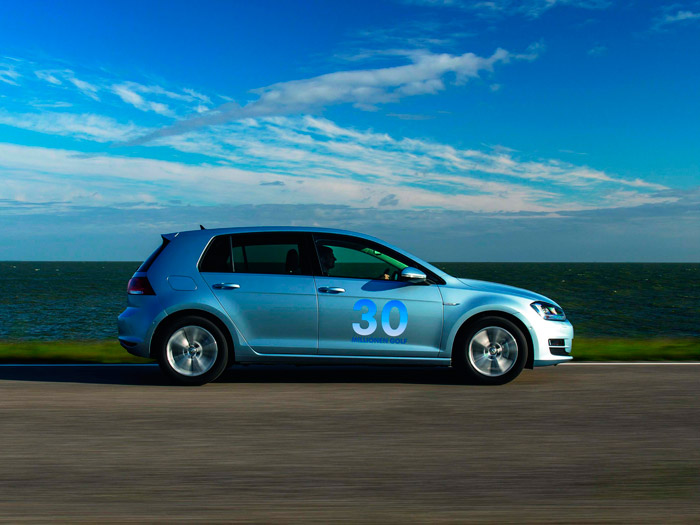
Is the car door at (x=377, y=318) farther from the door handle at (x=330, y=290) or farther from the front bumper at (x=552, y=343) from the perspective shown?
the front bumper at (x=552, y=343)

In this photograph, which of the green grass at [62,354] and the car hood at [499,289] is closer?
the car hood at [499,289]

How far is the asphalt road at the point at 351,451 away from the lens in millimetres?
3893

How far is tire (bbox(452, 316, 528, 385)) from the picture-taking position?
26.1 feet

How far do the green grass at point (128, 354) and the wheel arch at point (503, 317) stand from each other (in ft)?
8.99

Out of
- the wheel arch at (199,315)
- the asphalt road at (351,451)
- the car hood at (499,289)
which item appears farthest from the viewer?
the car hood at (499,289)

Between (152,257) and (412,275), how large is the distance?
2947mm

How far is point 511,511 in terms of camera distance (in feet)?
12.6

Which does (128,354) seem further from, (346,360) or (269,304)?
(346,360)

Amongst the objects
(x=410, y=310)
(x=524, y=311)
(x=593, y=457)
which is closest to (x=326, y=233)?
(x=410, y=310)

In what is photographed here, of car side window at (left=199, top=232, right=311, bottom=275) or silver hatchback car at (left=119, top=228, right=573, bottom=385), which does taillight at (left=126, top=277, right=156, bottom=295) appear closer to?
silver hatchback car at (left=119, top=228, right=573, bottom=385)

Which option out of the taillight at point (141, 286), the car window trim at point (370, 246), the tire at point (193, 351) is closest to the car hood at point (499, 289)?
the car window trim at point (370, 246)

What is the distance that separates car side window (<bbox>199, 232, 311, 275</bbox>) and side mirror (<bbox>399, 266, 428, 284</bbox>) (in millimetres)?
1058

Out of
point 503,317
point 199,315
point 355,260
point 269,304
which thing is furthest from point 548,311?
point 199,315

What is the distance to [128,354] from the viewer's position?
1118 centimetres
